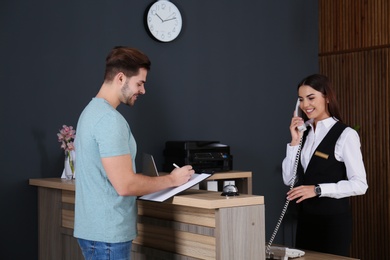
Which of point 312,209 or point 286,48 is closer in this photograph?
point 312,209

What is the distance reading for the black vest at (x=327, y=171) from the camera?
12.3 ft

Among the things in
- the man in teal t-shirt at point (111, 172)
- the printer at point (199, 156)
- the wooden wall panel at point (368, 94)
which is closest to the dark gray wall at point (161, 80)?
the printer at point (199, 156)

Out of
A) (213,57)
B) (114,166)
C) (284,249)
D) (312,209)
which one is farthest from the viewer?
(213,57)

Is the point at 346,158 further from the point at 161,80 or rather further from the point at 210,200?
the point at 161,80

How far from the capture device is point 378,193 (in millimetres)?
5527

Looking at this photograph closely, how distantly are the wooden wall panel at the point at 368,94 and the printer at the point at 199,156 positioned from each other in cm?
152

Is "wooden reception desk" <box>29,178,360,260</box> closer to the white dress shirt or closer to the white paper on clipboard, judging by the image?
the white paper on clipboard

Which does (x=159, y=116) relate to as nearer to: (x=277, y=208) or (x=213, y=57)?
(x=213, y=57)

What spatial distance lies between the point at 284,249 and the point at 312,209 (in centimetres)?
53

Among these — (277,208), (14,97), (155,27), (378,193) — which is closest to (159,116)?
(155,27)

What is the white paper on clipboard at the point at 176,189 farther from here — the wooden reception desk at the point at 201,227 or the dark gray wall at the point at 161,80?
the dark gray wall at the point at 161,80

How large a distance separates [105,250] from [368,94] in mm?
3691

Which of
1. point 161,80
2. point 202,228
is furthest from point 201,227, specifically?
point 161,80

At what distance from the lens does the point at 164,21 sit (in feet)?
16.3
